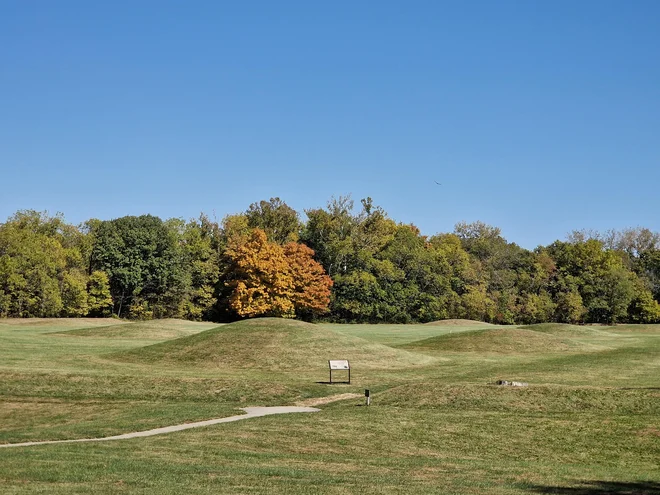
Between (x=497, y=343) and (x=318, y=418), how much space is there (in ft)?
112

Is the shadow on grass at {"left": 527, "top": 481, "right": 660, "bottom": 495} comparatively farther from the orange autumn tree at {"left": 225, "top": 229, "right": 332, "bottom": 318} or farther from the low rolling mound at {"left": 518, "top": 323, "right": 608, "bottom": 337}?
the orange autumn tree at {"left": 225, "top": 229, "right": 332, "bottom": 318}

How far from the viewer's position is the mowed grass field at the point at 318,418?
1631 cm

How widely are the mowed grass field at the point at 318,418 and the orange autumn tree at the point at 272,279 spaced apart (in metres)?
47.3

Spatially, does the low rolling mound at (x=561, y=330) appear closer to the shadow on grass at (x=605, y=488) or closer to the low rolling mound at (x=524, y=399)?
the low rolling mound at (x=524, y=399)

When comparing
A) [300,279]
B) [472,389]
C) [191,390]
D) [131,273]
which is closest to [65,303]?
[131,273]

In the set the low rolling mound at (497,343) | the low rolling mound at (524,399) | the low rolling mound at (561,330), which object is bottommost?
the low rolling mound at (524,399)

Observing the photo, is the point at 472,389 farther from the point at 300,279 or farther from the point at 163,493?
the point at 300,279

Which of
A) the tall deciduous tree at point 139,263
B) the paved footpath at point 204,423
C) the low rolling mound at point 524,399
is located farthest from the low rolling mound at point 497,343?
the tall deciduous tree at point 139,263

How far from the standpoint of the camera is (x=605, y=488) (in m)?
16.0

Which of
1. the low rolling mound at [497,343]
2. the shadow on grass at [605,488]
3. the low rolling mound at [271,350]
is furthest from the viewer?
the low rolling mound at [497,343]

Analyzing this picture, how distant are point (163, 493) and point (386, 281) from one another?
97.7m

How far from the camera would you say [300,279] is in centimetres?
10338

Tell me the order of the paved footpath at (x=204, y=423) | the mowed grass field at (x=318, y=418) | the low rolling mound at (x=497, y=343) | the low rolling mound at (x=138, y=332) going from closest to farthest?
the mowed grass field at (x=318, y=418) → the paved footpath at (x=204, y=423) → the low rolling mound at (x=497, y=343) → the low rolling mound at (x=138, y=332)

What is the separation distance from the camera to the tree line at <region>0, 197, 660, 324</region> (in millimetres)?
94875
